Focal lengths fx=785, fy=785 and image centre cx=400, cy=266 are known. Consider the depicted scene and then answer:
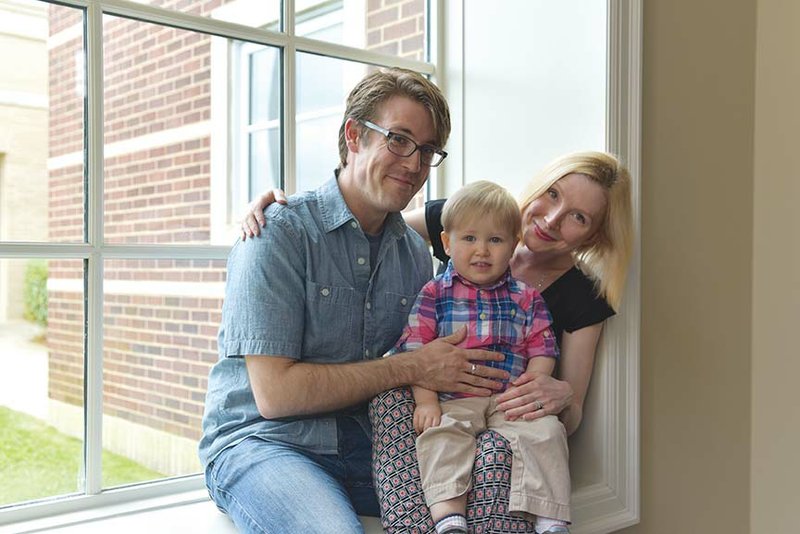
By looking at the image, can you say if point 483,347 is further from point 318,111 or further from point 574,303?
point 318,111

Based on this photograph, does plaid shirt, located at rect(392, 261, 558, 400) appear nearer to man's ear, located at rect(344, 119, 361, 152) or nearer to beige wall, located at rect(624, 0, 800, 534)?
man's ear, located at rect(344, 119, 361, 152)

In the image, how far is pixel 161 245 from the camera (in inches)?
71.6

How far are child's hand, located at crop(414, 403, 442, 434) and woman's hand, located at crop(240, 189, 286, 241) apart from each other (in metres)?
0.49

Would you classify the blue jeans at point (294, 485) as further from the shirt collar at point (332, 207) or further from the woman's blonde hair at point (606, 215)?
the woman's blonde hair at point (606, 215)

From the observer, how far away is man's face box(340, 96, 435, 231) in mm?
1644

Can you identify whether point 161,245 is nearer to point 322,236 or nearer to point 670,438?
point 322,236

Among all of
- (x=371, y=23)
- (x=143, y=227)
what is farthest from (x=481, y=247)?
(x=371, y=23)

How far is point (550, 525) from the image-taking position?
59.5 inches

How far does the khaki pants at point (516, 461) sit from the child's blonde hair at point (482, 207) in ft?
1.33

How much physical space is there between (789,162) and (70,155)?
203 centimetres

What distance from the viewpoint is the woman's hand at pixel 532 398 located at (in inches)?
64.6

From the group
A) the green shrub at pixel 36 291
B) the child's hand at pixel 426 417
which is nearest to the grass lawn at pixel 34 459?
the green shrub at pixel 36 291

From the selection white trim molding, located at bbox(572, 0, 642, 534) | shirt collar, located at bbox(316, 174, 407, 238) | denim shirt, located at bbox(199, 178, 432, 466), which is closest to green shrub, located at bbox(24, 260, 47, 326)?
denim shirt, located at bbox(199, 178, 432, 466)

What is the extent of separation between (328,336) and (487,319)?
1.14ft
